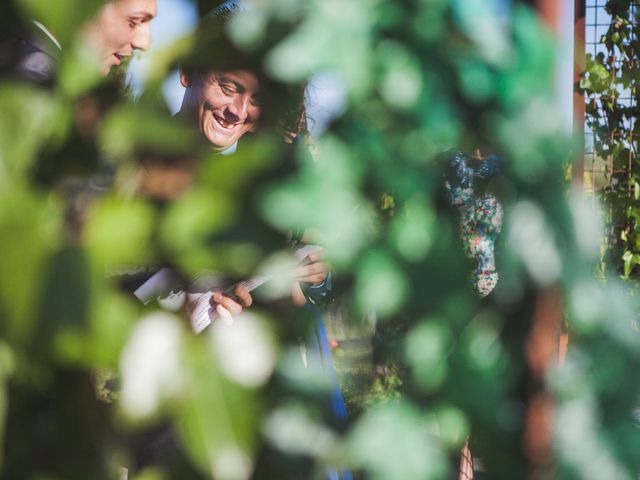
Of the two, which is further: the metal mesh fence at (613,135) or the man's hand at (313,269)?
the metal mesh fence at (613,135)

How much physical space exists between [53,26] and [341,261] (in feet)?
0.59

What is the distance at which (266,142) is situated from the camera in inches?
13.1

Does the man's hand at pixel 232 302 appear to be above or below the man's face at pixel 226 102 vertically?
below

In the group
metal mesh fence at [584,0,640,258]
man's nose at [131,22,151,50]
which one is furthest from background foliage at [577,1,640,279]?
man's nose at [131,22,151,50]

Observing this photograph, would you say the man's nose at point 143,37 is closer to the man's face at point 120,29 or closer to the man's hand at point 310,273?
the man's face at point 120,29

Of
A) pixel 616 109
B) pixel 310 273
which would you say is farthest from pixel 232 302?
pixel 616 109

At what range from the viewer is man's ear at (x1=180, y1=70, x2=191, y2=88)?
347 mm

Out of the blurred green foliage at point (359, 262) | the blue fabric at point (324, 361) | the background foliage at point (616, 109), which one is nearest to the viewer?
the blurred green foliage at point (359, 262)

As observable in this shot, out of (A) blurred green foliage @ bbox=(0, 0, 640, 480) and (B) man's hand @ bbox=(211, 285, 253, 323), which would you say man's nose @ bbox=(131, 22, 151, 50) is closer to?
(A) blurred green foliage @ bbox=(0, 0, 640, 480)

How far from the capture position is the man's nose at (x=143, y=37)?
A: 0.34 metres

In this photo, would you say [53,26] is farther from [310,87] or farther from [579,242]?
[579,242]

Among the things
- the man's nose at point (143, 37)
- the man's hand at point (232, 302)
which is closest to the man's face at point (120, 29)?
the man's nose at point (143, 37)

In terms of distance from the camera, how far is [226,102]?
382mm

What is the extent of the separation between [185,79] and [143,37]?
30 mm
